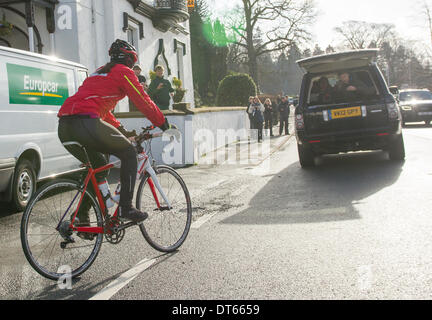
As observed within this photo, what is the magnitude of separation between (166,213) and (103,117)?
1127 millimetres

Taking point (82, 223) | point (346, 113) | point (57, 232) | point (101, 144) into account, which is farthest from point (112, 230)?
point (346, 113)

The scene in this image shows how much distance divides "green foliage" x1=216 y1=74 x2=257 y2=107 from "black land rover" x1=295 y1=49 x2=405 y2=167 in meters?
21.8

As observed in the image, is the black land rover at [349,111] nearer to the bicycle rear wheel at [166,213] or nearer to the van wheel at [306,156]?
the van wheel at [306,156]

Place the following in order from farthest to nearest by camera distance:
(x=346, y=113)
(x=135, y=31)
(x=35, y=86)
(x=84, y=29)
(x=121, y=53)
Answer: (x=135, y=31)
(x=84, y=29)
(x=346, y=113)
(x=35, y=86)
(x=121, y=53)

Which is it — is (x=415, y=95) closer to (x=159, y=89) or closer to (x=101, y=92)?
(x=159, y=89)

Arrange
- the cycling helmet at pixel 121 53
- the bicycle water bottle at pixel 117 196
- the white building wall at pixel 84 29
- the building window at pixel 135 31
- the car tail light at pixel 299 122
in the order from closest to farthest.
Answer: the cycling helmet at pixel 121 53, the bicycle water bottle at pixel 117 196, the car tail light at pixel 299 122, the white building wall at pixel 84 29, the building window at pixel 135 31

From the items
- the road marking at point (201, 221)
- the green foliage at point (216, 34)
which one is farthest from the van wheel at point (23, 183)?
the green foliage at point (216, 34)

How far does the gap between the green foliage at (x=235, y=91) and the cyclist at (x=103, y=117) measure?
27651mm

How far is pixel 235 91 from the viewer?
31.9 m

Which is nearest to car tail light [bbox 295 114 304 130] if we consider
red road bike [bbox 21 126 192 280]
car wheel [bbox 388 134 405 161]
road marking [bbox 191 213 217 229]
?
car wheel [bbox 388 134 405 161]

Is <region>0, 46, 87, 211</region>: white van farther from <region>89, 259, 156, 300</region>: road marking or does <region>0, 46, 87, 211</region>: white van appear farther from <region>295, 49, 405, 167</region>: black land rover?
<region>295, 49, 405, 167</region>: black land rover

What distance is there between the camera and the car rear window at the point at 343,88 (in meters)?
9.91

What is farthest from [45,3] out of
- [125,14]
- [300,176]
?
[300,176]
